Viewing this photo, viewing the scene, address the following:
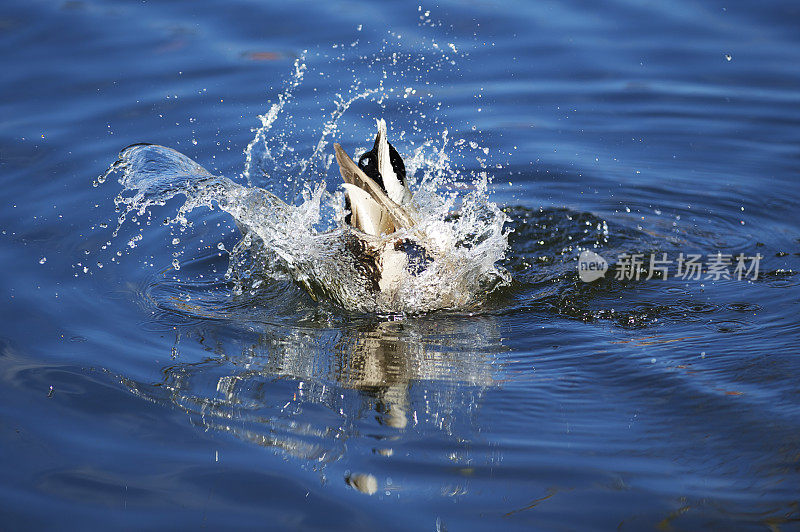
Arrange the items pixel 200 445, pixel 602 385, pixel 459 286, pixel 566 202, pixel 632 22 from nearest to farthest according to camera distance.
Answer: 1. pixel 200 445
2. pixel 602 385
3. pixel 459 286
4. pixel 566 202
5. pixel 632 22

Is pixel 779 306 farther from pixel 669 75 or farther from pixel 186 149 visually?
Answer: pixel 186 149

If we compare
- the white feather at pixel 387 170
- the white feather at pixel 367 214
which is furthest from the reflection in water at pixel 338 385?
the white feather at pixel 387 170

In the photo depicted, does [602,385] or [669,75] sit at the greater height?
[669,75]

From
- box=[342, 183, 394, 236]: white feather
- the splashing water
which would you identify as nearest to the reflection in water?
the splashing water

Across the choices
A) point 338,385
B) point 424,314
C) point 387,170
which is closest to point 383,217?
point 387,170

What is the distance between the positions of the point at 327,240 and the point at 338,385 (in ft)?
3.50

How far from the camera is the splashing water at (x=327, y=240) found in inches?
183

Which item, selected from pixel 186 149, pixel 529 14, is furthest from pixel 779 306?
pixel 529 14

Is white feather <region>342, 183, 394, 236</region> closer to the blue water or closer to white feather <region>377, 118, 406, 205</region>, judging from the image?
white feather <region>377, 118, 406, 205</region>

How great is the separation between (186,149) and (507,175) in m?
2.26

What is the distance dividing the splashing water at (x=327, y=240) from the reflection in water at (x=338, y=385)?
24cm

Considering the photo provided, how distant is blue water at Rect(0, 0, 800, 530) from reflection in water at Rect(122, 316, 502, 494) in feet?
0.05

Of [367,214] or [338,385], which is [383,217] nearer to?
[367,214]

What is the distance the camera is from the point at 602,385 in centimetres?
370
